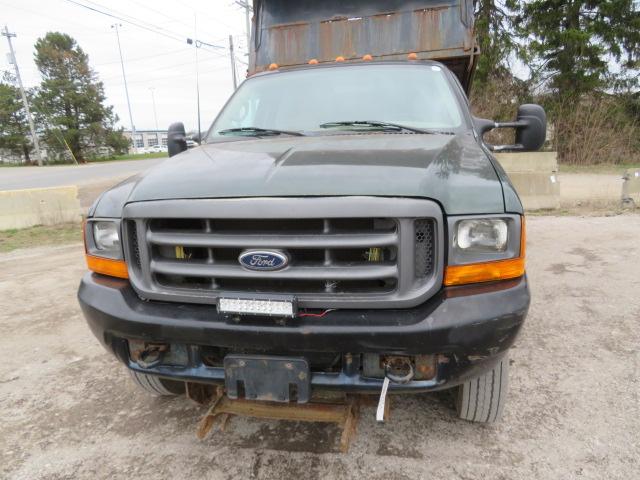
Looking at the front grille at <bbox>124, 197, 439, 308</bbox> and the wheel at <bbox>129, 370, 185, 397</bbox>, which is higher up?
the front grille at <bbox>124, 197, 439, 308</bbox>

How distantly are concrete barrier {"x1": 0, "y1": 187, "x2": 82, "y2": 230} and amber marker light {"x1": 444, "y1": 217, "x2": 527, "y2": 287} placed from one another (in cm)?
943

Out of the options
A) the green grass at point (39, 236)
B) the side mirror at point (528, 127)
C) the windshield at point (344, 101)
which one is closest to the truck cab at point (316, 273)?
the windshield at point (344, 101)

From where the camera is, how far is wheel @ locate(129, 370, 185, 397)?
8.62 feet

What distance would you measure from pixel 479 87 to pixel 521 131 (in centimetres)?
1611

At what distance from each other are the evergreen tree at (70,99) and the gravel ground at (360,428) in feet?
160

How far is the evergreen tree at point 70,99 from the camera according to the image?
4538 centimetres

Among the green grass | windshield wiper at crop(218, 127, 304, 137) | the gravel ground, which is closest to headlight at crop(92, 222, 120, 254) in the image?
the gravel ground

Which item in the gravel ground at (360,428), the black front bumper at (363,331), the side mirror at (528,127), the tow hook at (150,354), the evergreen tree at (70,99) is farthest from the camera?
the evergreen tree at (70,99)

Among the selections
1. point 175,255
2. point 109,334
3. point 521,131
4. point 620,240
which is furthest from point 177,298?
point 620,240

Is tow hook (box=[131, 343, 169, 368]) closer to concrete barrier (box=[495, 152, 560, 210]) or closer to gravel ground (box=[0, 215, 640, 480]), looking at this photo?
gravel ground (box=[0, 215, 640, 480])

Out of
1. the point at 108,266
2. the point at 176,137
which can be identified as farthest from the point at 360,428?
the point at 176,137

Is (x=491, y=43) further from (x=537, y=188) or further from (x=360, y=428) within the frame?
(x=360, y=428)

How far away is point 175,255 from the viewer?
2146 millimetres

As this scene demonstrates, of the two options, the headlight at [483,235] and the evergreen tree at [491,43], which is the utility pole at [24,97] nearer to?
the evergreen tree at [491,43]
